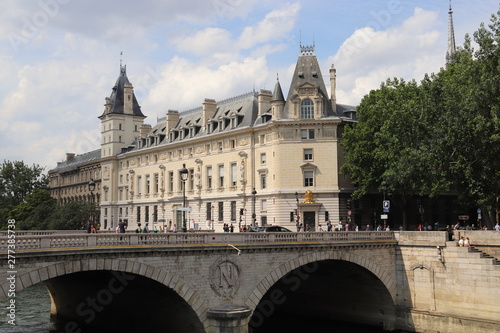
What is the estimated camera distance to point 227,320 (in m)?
31.9

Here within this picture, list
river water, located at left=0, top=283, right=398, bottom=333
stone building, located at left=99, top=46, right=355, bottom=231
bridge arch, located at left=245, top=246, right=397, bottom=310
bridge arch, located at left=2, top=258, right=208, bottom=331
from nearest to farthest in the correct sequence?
1. bridge arch, located at left=2, top=258, right=208, bottom=331
2. bridge arch, located at left=245, top=246, right=397, bottom=310
3. river water, located at left=0, top=283, right=398, bottom=333
4. stone building, located at left=99, top=46, right=355, bottom=231

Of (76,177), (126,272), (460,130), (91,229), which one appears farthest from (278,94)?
(76,177)

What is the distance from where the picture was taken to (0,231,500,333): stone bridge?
94.1ft

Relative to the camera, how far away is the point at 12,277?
2506 cm

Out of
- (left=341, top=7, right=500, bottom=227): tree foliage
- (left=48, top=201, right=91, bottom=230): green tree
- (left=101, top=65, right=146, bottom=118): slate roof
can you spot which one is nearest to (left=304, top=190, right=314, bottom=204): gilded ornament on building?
(left=341, top=7, right=500, bottom=227): tree foliage

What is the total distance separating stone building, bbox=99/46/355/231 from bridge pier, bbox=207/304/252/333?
109ft

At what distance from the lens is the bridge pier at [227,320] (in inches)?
1257

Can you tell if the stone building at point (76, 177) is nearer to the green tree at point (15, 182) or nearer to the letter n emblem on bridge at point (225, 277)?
the green tree at point (15, 182)

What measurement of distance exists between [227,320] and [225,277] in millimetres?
2518

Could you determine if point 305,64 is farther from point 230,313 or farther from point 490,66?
point 230,313

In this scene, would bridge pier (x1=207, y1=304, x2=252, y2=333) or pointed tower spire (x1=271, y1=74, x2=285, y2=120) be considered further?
pointed tower spire (x1=271, y1=74, x2=285, y2=120)

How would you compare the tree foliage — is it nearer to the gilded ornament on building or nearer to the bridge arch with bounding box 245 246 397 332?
the bridge arch with bounding box 245 246 397 332

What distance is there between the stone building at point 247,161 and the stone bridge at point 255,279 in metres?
20.1

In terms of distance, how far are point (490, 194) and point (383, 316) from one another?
40.8 ft
